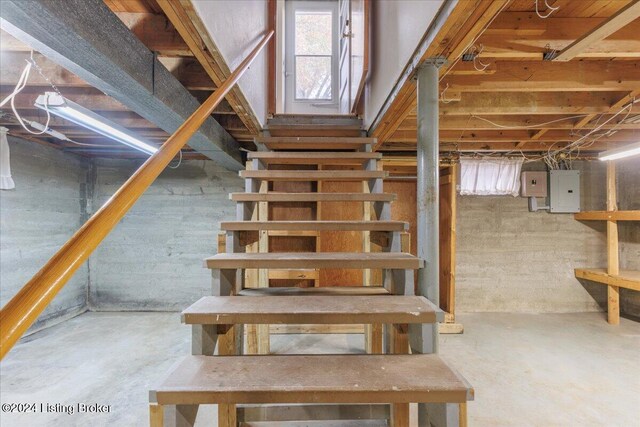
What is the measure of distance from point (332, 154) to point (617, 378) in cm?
288

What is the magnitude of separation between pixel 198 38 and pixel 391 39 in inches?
50.9

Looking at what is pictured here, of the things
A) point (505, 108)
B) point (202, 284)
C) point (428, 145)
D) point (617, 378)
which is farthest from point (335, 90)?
point (617, 378)

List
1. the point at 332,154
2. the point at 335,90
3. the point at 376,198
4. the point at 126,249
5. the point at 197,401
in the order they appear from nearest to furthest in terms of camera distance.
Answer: the point at 197,401 → the point at 376,198 → the point at 332,154 → the point at 126,249 → the point at 335,90

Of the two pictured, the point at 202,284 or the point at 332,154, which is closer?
the point at 332,154

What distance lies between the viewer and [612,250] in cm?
335

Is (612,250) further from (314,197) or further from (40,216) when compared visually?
(40,216)

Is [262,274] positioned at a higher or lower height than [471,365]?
higher

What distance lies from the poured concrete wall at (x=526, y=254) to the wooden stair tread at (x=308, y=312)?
310 cm

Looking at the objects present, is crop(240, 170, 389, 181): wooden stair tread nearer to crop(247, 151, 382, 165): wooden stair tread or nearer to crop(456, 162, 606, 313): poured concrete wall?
crop(247, 151, 382, 165): wooden stair tread

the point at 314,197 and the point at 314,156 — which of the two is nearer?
the point at 314,197

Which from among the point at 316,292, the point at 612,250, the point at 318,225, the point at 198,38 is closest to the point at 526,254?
the point at 612,250

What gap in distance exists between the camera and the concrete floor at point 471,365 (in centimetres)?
190

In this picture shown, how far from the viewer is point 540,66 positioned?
1950mm

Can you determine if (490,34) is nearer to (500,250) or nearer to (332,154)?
(332,154)
